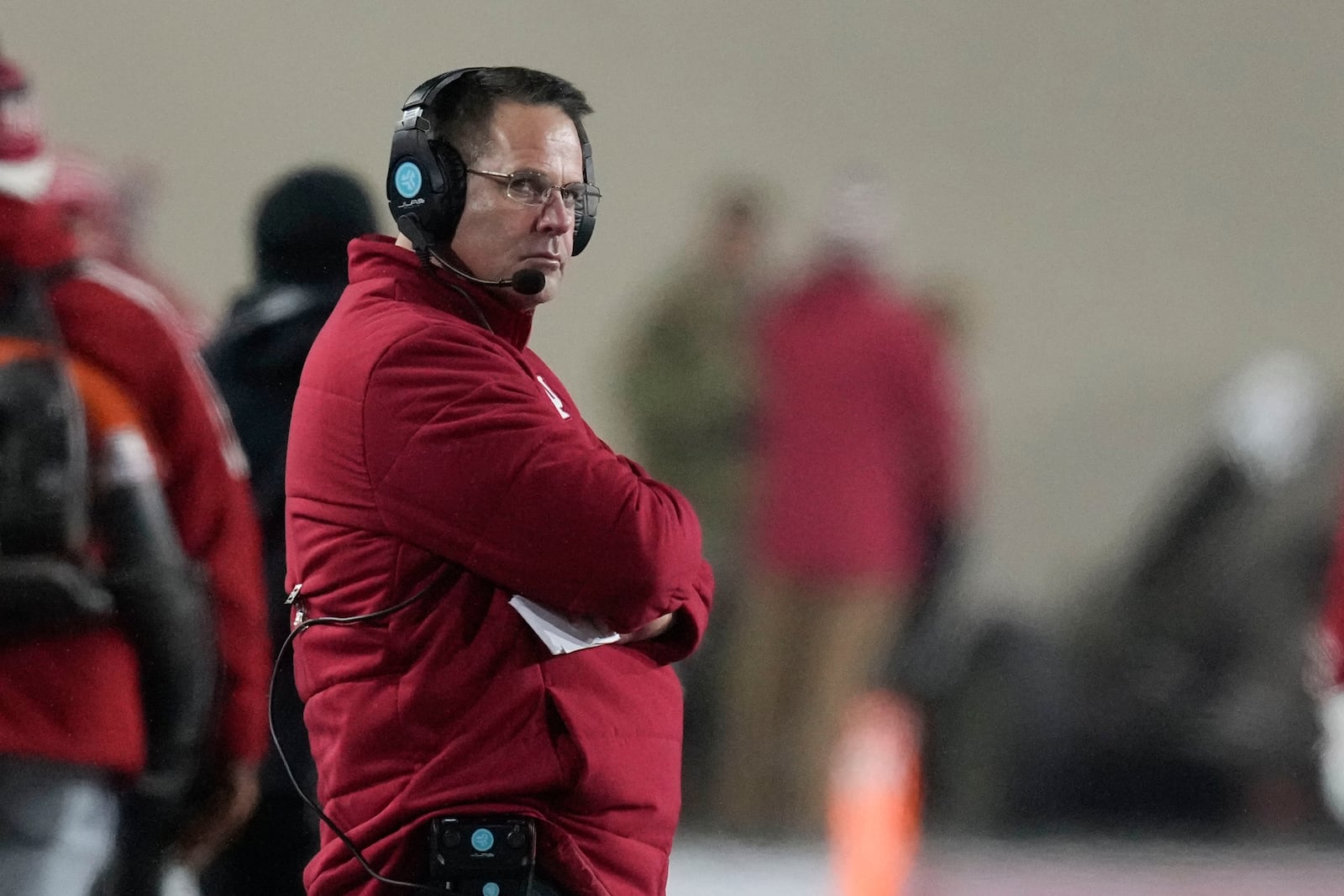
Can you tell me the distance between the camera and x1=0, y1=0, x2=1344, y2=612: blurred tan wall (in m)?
3.12

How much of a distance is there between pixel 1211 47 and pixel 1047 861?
2.07 metres

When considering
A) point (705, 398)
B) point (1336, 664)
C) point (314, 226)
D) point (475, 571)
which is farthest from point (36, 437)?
point (705, 398)

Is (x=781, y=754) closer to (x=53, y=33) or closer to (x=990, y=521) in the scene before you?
(x=990, y=521)

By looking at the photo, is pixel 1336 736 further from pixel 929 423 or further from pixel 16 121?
pixel 16 121

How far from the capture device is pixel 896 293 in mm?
4922

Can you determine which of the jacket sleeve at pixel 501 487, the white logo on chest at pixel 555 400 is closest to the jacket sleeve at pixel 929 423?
the white logo on chest at pixel 555 400

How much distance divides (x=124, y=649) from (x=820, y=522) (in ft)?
7.50

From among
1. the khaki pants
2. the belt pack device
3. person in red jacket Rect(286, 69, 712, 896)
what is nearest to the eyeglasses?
person in red jacket Rect(286, 69, 712, 896)

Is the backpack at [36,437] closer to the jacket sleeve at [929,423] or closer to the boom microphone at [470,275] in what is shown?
the boom microphone at [470,275]

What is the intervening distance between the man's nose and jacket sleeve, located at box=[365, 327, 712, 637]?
0.17 m

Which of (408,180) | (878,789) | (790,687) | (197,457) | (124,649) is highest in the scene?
(408,180)

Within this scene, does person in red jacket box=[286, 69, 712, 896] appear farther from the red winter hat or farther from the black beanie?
the red winter hat

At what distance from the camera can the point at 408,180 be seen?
190cm

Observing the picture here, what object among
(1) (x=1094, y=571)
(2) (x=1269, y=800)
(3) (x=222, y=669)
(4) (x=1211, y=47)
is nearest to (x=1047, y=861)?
(2) (x=1269, y=800)
